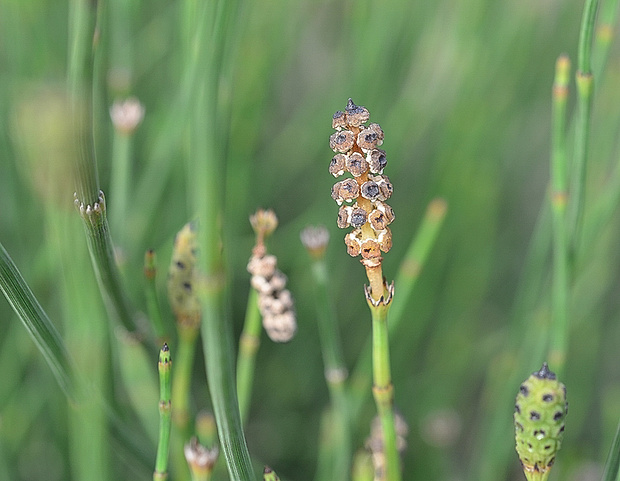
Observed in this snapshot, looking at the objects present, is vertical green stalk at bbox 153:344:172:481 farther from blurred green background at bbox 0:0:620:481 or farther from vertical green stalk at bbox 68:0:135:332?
blurred green background at bbox 0:0:620:481

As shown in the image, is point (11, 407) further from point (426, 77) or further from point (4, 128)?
point (426, 77)

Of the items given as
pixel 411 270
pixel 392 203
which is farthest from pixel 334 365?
pixel 392 203

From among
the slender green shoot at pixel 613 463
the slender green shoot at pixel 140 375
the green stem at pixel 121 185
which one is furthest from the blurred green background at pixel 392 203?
the slender green shoot at pixel 613 463

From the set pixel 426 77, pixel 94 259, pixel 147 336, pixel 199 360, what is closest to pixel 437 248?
pixel 426 77

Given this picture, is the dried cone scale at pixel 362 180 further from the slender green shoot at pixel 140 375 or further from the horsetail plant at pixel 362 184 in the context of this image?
the slender green shoot at pixel 140 375

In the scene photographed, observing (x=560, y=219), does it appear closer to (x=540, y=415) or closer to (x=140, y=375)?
(x=540, y=415)

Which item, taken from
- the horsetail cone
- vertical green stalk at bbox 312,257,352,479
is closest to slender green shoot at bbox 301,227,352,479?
vertical green stalk at bbox 312,257,352,479
